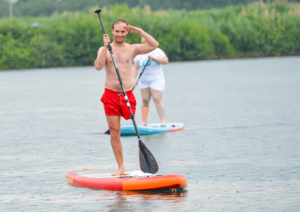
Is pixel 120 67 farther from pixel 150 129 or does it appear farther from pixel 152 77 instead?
pixel 152 77

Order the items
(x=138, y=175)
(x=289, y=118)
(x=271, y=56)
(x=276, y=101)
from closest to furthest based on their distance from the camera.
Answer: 1. (x=138, y=175)
2. (x=289, y=118)
3. (x=276, y=101)
4. (x=271, y=56)

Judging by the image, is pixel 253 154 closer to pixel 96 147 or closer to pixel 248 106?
pixel 96 147

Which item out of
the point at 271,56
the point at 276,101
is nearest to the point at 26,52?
the point at 271,56

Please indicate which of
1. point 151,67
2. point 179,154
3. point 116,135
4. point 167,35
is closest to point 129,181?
point 116,135

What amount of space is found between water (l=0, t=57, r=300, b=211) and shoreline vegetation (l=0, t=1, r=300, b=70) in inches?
1279

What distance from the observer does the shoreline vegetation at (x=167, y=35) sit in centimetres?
5153

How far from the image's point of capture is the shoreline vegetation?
5153cm

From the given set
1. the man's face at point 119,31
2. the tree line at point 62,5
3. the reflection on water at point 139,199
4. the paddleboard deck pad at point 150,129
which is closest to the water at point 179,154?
the reflection on water at point 139,199

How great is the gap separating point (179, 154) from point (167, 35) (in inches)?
1813

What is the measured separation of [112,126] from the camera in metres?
7.84

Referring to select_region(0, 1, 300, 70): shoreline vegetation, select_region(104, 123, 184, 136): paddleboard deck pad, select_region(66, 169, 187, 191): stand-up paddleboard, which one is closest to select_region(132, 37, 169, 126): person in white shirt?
select_region(104, 123, 184, 136): paddleboard deck pad

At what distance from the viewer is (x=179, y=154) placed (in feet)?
31.8

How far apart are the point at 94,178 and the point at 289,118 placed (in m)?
7.05

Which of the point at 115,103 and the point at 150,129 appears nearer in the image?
the point at 115,103
